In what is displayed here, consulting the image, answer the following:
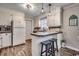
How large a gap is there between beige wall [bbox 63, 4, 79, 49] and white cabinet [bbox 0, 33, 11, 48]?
3.26ft

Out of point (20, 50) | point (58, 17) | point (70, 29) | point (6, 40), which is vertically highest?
point (58, 17)

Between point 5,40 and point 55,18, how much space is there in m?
0.97

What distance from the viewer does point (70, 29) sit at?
161 centimetres

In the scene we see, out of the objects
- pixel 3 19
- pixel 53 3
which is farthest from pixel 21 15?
pixel 53 3

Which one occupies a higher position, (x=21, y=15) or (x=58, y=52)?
(x=21, y=15)

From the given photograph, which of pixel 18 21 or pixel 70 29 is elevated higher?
pixel 18 21

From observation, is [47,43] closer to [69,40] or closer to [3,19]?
[69,40]

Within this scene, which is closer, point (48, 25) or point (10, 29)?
point (10, 29)

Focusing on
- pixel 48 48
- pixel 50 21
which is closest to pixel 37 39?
pixel 48 48

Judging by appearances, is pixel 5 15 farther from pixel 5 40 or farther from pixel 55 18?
pixel 55 18

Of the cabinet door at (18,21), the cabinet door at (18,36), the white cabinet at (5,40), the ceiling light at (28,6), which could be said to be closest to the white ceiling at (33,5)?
the ceiling light at (28,6)

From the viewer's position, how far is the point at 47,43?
5.31ft

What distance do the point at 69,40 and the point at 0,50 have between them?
1.21 meters

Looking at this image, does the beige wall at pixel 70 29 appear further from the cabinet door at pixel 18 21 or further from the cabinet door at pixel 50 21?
the cabinet door at pixel 18 21
